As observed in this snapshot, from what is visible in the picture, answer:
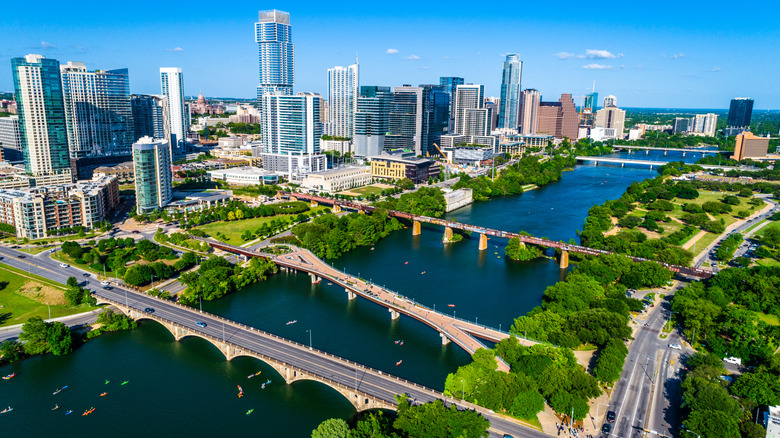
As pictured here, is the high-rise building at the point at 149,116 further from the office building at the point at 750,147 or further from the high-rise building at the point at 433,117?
the office building at the point at 750,147

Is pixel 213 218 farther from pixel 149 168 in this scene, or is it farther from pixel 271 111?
pixel 271 111

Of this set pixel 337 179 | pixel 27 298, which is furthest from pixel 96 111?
pixel 27 298

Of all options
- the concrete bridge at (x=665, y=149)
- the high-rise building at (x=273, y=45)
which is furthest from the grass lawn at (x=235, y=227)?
the concrete bridge at (x=665, y=149)

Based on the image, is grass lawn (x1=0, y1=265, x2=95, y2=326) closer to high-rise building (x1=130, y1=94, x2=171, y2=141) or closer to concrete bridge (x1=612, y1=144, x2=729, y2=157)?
high-rise building (x1=130, y1=94, x2=171, y2=141)

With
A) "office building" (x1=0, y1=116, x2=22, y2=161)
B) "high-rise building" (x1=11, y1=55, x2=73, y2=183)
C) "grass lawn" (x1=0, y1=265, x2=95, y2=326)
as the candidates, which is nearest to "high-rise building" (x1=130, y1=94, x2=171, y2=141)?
"office building" (x1=0, y1=116, x2=22, y2=161)

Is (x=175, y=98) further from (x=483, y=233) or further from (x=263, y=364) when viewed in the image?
(x=263, y=364)

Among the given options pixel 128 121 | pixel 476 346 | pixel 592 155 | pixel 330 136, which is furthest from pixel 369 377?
pixel 592 155
